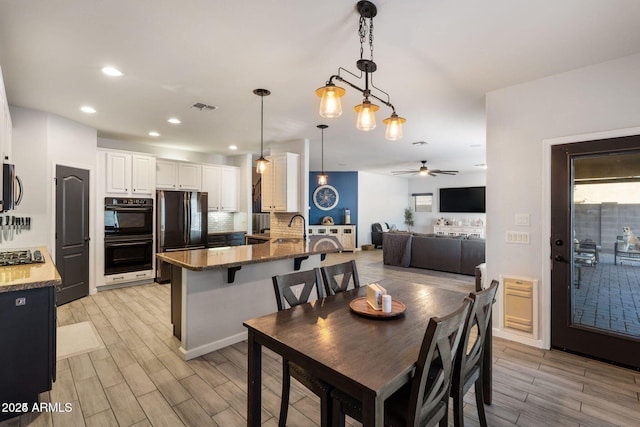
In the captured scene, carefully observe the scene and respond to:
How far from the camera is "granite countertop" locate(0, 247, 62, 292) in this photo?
1934 mm

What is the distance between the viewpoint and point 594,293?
2814mm

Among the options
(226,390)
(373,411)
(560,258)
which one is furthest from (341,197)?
(373,411)

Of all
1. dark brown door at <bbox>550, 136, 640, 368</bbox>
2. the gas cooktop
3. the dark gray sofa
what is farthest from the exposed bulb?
the dark gray sofa

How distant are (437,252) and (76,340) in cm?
615

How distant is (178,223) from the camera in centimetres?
563

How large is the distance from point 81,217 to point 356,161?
5.89 metres

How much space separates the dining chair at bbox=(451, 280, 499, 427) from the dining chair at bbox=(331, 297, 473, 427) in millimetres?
78

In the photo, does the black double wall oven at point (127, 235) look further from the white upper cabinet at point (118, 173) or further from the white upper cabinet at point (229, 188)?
the white upper cabinet at point (229, 188)

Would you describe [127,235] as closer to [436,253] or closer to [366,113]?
[366,113]

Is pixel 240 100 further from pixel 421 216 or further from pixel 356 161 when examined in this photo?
pixel 421 216

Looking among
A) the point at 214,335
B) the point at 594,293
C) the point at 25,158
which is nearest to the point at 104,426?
the point at 214,335

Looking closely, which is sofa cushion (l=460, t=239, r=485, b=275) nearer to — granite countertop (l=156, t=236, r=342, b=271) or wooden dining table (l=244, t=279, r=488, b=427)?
granite countertop (l=156, t=236, r=342, b=271)

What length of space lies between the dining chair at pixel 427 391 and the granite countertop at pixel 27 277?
200 cm

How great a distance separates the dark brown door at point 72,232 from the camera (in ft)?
13.9
